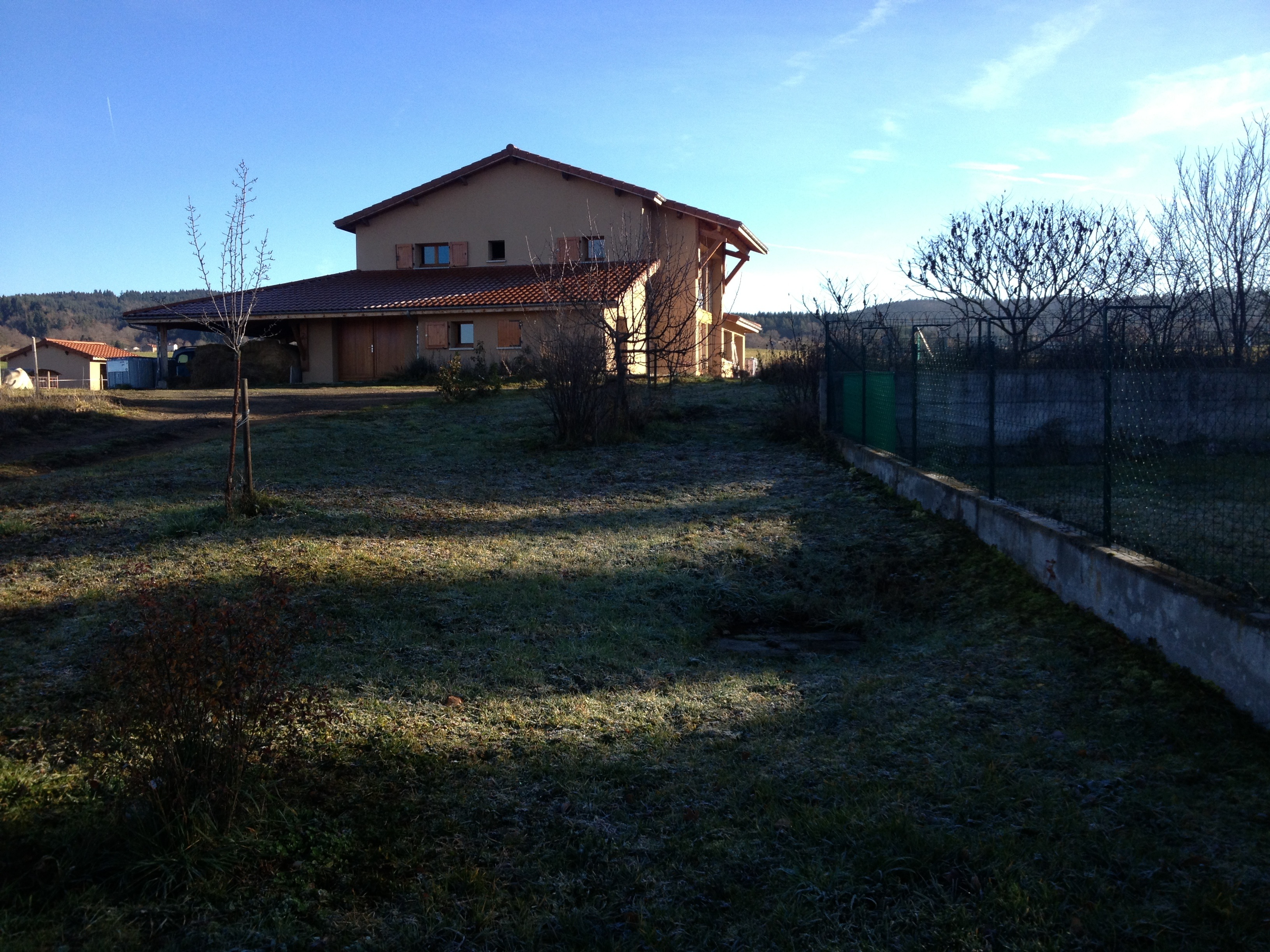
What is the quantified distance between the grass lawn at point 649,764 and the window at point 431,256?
22.5m

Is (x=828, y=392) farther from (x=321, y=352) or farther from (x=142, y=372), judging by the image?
(x=142, y=372)

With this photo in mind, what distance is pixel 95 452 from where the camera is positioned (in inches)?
465

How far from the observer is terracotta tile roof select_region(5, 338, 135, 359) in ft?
205

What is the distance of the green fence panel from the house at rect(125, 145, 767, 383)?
11.0 metres

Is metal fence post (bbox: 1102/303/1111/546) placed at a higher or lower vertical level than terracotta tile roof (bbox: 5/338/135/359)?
lower

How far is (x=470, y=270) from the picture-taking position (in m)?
29.1

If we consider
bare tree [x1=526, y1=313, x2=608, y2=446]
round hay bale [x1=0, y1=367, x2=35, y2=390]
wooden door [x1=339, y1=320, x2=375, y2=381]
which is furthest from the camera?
wooden door [x1=339, y1=320, x2=375, y2=381]

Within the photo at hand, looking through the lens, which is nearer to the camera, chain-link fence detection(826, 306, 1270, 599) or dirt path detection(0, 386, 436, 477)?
chain-link fence detection(826, 306, 1270, 599)

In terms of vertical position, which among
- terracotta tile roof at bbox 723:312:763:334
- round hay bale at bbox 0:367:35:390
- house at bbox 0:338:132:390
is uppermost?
house at bbox 0:338:132:390

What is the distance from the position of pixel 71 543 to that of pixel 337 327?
2087cm

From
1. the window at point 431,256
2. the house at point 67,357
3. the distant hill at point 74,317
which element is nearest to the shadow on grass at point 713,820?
the window at point 431,256

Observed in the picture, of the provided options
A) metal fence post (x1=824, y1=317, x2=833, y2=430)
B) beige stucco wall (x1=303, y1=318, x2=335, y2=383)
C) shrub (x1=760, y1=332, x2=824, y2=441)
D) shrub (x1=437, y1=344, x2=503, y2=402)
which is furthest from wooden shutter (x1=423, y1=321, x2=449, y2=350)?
metal fence post (x1=824, y1=317, x2=833, y2=430)

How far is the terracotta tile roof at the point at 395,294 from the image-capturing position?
25641 millimetres

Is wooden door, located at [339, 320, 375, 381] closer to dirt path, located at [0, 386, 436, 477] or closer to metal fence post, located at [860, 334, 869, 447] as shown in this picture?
dirt path, located at [0, 386, 436, 477]
